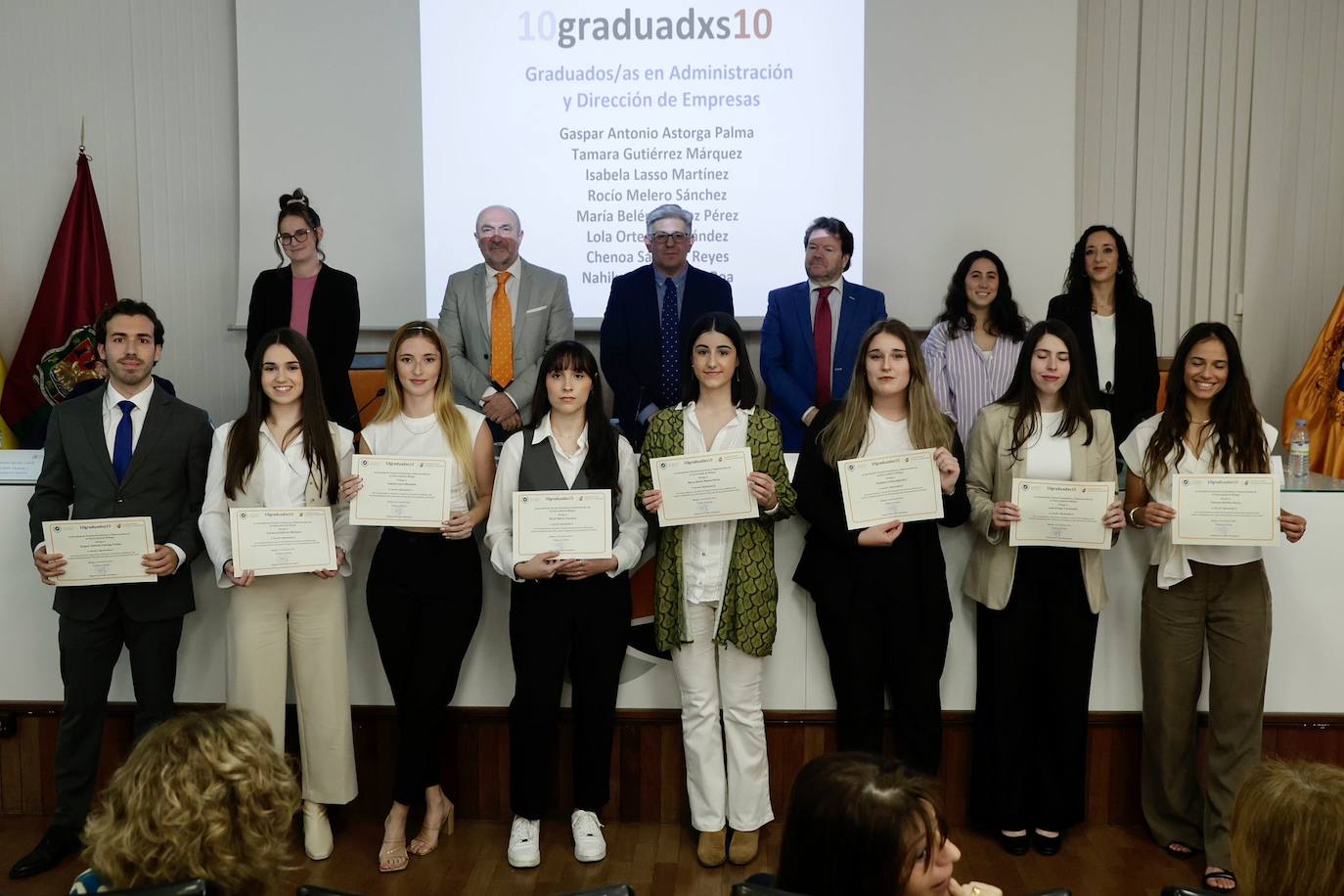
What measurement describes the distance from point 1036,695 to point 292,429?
2424mm

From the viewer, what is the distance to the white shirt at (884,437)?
321cm

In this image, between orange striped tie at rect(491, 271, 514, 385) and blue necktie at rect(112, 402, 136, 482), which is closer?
blue necktie at rect(112, 402, 136, 482)

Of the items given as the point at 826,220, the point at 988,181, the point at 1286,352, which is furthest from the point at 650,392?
the point at 1286,352

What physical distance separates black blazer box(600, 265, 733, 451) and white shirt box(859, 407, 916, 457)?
1.51m

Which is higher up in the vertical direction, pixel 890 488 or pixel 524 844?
pixel 890 488

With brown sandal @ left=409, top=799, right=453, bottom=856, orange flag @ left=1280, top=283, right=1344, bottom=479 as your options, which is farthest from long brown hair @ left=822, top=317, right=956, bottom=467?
orange flag @ left=1280, top=283, right=1344, bottom=479

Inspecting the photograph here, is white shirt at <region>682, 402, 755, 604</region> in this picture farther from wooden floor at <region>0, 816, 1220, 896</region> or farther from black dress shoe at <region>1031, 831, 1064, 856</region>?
black dress shoe at <region>1031, 831, 1064, 856</region>

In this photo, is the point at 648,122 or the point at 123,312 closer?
the point at 123,312

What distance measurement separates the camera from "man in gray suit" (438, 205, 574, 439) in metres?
4.59

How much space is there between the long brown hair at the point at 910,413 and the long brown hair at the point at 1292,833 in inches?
69.0

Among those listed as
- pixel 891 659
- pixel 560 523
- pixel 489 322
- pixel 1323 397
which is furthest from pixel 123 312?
pixel 1323 397

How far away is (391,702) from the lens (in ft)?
11.8

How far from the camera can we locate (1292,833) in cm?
144

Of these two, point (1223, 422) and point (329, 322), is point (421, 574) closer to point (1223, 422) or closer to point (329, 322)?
point (329, 322)
